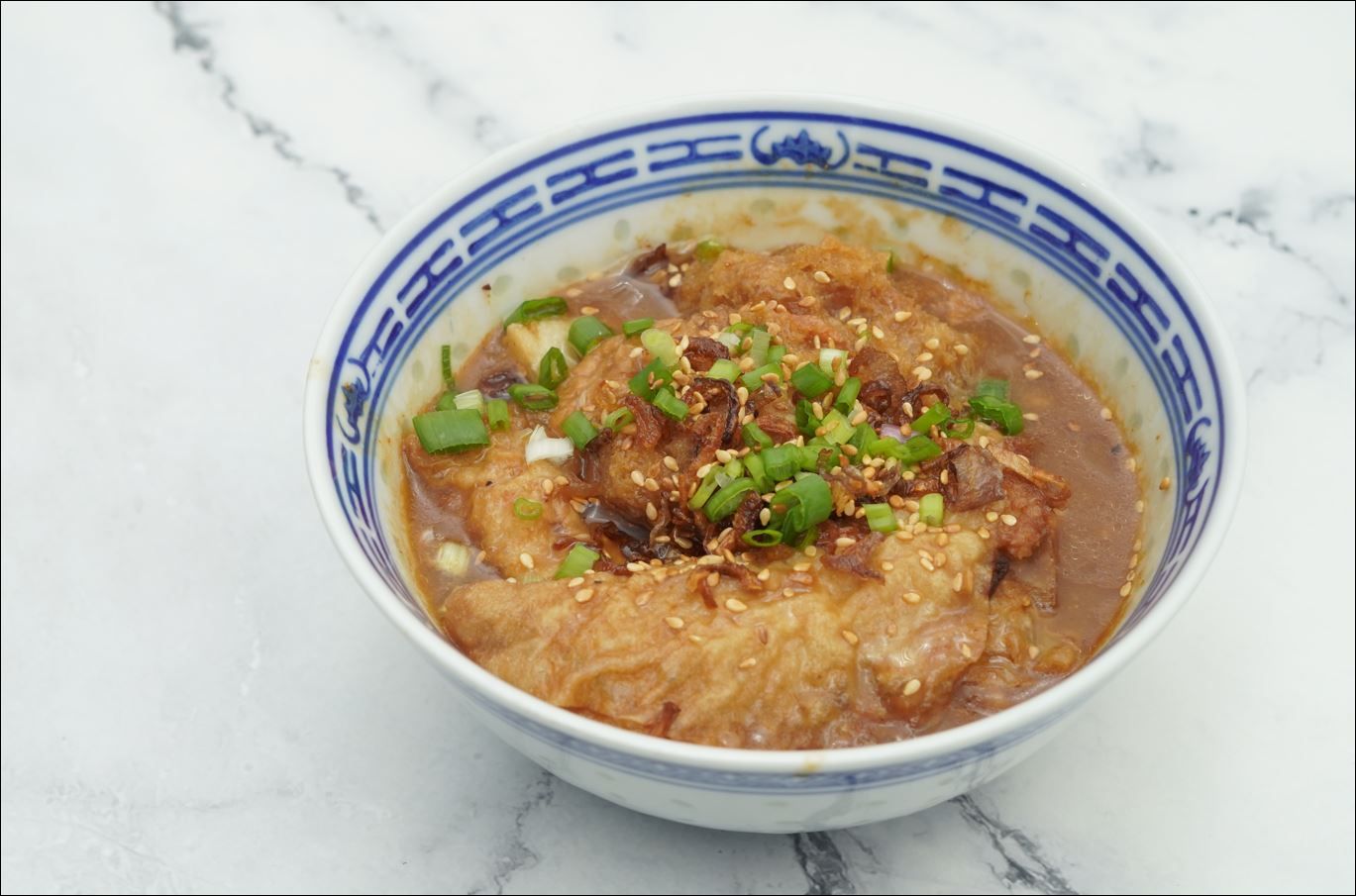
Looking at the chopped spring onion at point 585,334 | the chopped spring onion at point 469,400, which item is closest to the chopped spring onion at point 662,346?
the chopped spring onion at point 585,334

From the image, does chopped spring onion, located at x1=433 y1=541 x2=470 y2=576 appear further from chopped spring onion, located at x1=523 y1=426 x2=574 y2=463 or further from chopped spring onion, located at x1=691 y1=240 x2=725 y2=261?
chopped spring onion, located at x1=691 y1=240 x2=725 y2=261

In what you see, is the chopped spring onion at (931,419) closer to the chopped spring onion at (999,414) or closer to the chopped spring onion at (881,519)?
the chopped spring onion at (999,414)

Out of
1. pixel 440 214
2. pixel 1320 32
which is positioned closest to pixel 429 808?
pixel 440 214

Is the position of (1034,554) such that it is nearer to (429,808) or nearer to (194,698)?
(429,808)

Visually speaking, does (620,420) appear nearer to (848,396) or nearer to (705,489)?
(705,489)

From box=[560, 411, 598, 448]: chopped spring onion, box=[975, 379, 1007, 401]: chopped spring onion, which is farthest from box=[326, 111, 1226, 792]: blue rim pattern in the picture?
box=[560, 411, 598, 448]: chopped spring onion
